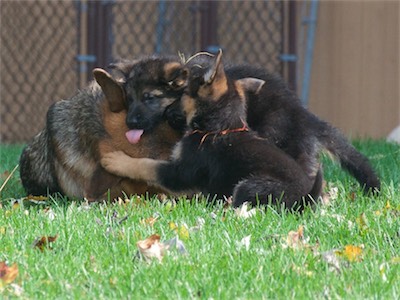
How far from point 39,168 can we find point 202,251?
2591mm

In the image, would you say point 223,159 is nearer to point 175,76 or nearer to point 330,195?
point 175,76

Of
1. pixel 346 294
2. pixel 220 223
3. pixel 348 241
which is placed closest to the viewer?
pixel 346 294

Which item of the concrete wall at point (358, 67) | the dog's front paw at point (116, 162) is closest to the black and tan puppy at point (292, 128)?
the dog's front paw at point (116, 162)

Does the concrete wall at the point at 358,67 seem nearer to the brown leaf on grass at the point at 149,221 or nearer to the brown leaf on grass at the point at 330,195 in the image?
the brown leaf on grass at the point at 330,195

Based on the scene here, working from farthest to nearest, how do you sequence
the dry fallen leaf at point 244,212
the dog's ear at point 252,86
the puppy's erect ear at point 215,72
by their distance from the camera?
1. the dog's ear at point 252,86
2. the puppy's erect ear at point 215,72
3. the dry fallen leaf at point 244,212

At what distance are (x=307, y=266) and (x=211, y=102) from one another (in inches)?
72.3

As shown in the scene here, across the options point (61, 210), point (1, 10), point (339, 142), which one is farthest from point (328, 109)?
point (61, 210)

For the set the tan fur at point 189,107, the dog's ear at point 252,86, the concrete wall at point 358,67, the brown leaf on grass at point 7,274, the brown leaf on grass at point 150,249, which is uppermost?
the dog's ear at point 252,86

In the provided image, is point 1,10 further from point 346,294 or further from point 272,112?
point 346,294

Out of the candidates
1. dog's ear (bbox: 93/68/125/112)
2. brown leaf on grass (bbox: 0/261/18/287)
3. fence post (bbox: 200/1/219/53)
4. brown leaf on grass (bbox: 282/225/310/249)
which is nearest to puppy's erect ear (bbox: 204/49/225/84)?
dog's ear (bbox: 93/68/125/112)

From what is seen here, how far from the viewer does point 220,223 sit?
531cm

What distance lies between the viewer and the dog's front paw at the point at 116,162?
20.4 ft

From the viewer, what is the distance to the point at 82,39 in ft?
41.3

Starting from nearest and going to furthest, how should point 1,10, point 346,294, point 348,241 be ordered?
point 346,294
point 348,241
point 1,10
